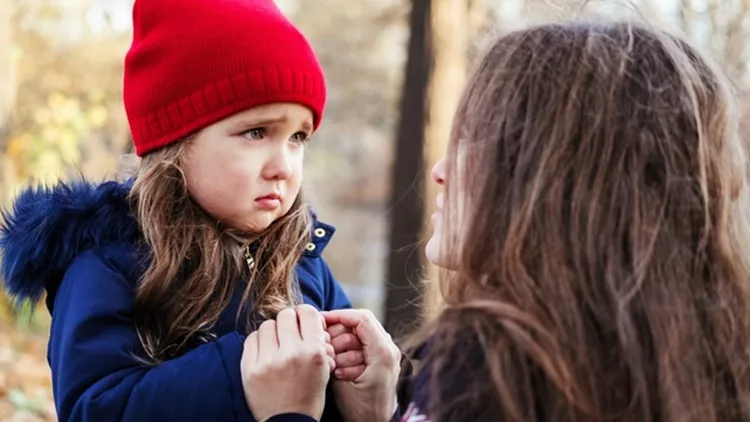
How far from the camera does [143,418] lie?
1735 millimetres

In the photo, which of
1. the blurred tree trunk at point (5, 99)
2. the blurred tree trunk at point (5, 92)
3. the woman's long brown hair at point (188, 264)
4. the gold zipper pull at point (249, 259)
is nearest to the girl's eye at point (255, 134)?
the woman's long brown hair at point (188, 264)

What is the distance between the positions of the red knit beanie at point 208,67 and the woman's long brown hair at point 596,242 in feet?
1.59

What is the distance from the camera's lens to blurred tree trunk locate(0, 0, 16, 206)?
786 centimetres

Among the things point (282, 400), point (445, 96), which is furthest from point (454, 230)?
point (445, 96)

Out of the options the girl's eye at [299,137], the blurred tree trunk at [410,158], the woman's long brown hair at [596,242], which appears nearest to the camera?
the woman's long brown hair at [596,242]

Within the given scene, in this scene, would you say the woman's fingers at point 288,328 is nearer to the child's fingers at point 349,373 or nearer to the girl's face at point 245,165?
the child's fingers at point 349,373

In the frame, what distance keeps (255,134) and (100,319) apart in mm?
518

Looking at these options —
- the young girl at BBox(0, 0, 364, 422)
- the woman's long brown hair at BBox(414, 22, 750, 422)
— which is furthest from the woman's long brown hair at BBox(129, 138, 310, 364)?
the woman's long brown hair at BBox(414, 22, 750, 422)

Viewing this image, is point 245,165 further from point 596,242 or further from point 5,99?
point 5,99

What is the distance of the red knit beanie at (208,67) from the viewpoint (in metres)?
1.99

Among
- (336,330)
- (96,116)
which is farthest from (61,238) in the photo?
(96,116)

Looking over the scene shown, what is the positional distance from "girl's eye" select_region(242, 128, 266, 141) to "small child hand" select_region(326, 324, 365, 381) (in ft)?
1.46

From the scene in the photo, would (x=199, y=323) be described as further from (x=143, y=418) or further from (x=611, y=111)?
(x=611, y=111)

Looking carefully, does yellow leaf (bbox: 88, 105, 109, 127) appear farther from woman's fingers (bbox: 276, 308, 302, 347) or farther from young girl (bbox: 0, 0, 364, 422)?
woman's fingers (bbox: 276, 308, 302, 347)
